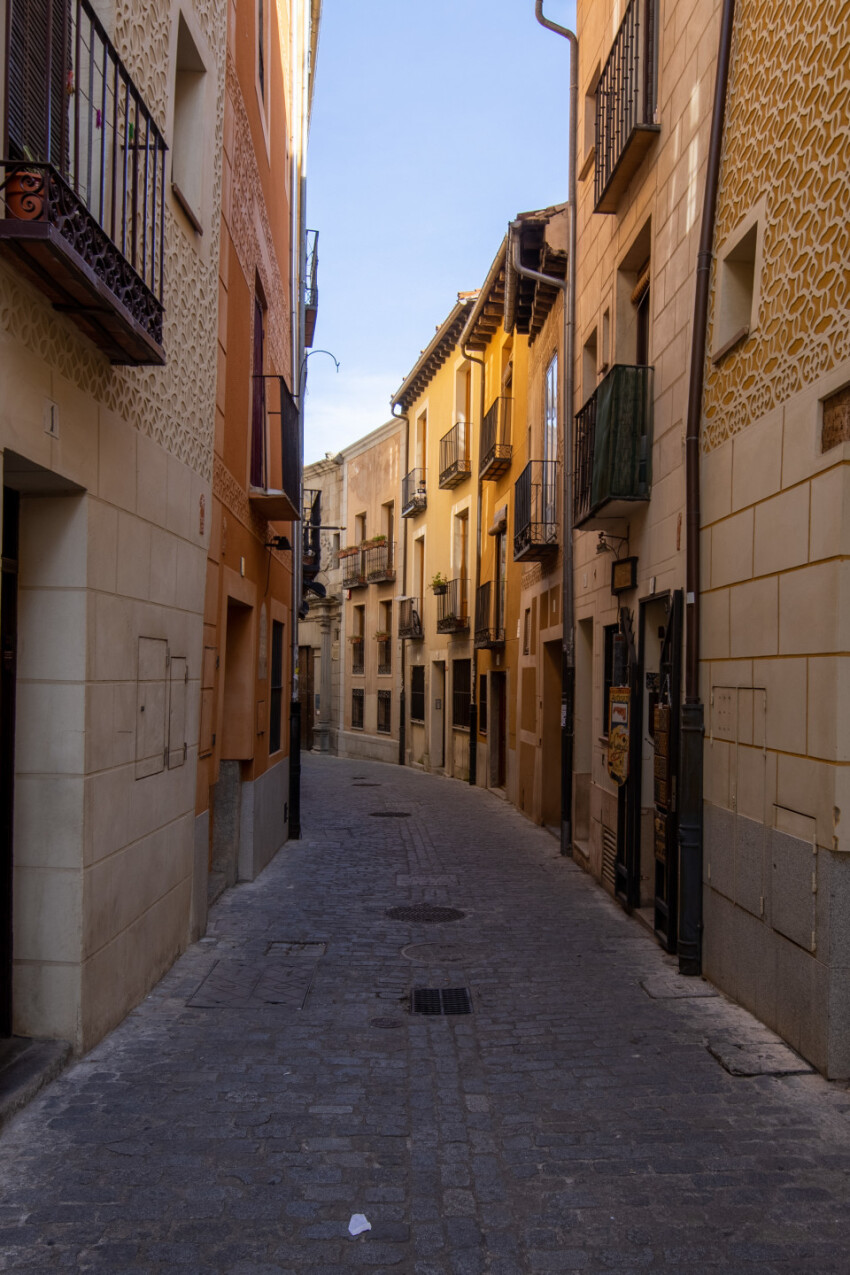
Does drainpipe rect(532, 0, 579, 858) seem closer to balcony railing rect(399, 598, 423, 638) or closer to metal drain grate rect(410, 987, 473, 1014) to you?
metal drain grate rect(410, 987, 473, 1014)

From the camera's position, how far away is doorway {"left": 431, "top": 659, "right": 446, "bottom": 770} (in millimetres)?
22594

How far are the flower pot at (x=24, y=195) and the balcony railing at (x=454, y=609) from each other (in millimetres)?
17130

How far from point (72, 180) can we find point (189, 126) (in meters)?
2.96

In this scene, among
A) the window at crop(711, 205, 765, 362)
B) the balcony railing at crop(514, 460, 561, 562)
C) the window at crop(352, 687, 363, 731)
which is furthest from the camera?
the window at crop(352, 687, 363, 731)

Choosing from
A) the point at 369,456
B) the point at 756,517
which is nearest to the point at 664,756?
the point at 756,517

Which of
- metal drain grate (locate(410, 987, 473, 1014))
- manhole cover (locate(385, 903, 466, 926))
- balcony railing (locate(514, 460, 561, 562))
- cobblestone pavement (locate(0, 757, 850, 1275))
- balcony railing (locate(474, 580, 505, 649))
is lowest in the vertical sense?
manhole cover (locate(385, 903, 466, 926))

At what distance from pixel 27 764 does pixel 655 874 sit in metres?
4.80

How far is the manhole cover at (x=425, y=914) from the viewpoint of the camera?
26.5 ft

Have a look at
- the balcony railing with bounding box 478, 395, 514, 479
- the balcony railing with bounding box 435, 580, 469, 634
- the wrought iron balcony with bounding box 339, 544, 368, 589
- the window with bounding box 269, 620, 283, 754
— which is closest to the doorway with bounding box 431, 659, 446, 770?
the balcony railing with bounding box 435, 580, 469, 634

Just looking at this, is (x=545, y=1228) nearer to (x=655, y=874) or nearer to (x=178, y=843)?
(x=178, y=843)

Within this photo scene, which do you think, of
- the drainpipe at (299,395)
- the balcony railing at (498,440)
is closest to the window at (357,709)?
the balcony railing at (498,440)

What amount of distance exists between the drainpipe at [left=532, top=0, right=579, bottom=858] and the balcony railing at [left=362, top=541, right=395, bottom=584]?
14598 mm

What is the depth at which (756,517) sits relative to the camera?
571cm

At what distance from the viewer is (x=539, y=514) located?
43.7ft
